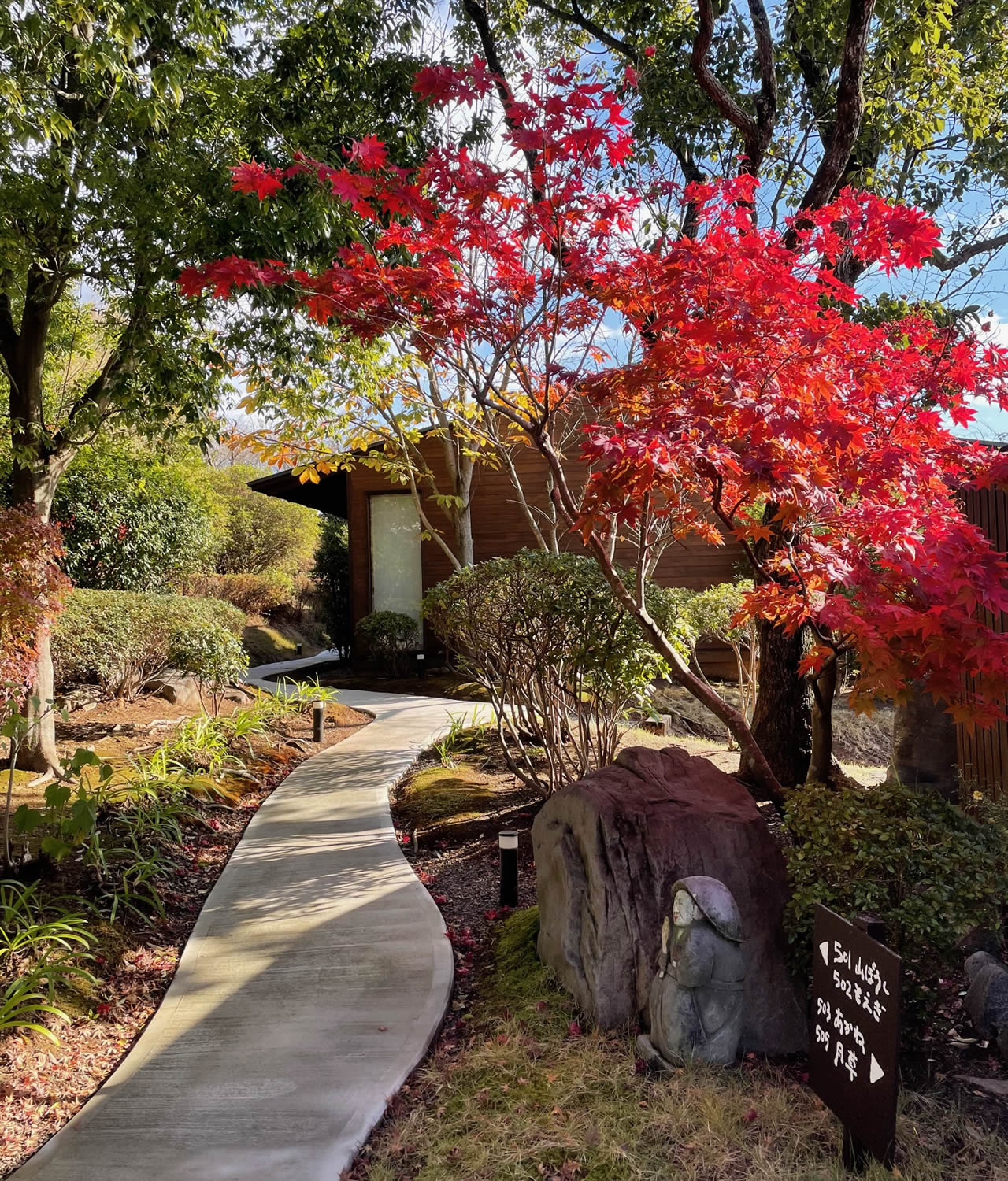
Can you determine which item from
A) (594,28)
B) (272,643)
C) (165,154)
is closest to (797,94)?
(594,28)

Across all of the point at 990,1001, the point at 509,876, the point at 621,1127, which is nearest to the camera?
the point at 621,1127

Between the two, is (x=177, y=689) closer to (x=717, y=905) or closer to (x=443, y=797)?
(x=443, y=797)

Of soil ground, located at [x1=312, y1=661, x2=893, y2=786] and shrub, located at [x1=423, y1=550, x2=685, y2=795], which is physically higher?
shrub, located at [x1=423, y1=550, x2=685, y2=795]

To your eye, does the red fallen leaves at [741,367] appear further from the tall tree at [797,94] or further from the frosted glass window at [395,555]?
the frosted glass window at [395,555]

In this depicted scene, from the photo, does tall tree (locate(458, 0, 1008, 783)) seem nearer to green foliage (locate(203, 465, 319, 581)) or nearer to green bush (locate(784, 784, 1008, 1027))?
green bush (locate(784, 784, 1008, 1027))

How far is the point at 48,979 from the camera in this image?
153 inches

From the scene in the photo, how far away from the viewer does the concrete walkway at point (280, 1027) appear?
2842mm

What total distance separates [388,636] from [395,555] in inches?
71.8

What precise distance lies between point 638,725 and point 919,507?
261 inches

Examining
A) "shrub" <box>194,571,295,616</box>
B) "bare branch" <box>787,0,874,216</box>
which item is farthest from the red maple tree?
"shrub" <box>194,571,295,616</box>

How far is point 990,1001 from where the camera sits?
3.31 meters

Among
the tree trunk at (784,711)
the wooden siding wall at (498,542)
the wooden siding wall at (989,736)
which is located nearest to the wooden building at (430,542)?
the wooden siding wall at (498,542)

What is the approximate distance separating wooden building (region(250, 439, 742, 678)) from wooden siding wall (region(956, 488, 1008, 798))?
7995 millimetres

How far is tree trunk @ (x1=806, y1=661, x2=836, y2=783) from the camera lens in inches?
177
